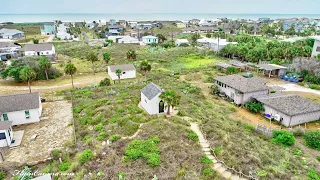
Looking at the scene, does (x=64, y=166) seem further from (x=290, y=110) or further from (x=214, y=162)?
(x=290, y=110)

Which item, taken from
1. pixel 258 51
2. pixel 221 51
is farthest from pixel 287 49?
pixel 221 51

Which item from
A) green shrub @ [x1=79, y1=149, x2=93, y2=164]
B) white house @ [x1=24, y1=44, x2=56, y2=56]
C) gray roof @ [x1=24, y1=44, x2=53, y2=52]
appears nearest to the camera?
green shrub @ [x1=79, y1=149, x2=93, y2=164]

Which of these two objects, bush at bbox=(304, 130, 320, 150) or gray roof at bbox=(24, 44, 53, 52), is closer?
bush at bbox=(304, 130, 320, 150)

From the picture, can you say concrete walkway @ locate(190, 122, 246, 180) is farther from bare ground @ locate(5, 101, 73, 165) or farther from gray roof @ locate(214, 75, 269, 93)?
gray roof @ locate(214, 75, 269, 93)

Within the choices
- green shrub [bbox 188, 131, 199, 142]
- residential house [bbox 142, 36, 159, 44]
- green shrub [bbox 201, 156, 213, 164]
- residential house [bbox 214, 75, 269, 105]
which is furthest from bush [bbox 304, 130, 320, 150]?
residential house [bbox 142, 36, 159, 44]

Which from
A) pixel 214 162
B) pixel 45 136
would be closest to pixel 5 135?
pixel 45 136

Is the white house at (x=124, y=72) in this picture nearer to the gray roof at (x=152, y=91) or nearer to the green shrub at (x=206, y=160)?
the gray roof at (x=152, y=91)
